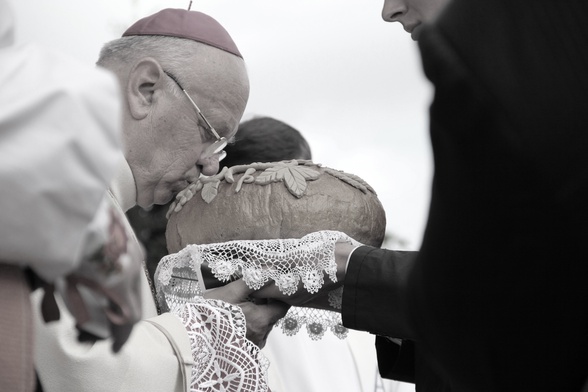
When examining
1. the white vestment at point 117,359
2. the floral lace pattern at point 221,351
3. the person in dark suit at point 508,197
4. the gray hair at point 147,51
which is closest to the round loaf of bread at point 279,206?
the floral lace pattern at point 221,351

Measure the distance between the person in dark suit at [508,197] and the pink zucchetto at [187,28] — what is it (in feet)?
8.70

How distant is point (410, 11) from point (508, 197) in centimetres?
162

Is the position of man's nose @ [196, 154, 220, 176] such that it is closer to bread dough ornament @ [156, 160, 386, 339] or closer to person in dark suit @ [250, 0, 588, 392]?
bread dough ornament @ [156, 160, 386, 339]

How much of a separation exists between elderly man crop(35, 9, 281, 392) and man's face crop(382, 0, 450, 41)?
997 millimetres

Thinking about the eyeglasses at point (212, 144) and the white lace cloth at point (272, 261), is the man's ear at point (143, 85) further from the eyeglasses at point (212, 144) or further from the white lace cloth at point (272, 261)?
the white lace cloth at point (272, 261)

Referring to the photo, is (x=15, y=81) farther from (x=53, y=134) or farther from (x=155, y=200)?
(x=155, y=200)

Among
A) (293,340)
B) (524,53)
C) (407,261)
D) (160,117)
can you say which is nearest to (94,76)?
(524,53)

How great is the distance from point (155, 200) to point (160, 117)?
352mm

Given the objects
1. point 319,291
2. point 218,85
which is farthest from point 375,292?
point 218,85

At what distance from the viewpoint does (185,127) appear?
358 cm

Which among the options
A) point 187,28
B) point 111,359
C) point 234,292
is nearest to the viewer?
point 111,359

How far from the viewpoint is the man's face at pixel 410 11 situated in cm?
259

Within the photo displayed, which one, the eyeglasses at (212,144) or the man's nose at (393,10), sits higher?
the man's nose at (393,10)

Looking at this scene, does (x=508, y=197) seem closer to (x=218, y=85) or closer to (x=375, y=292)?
(x=375, y=292)
